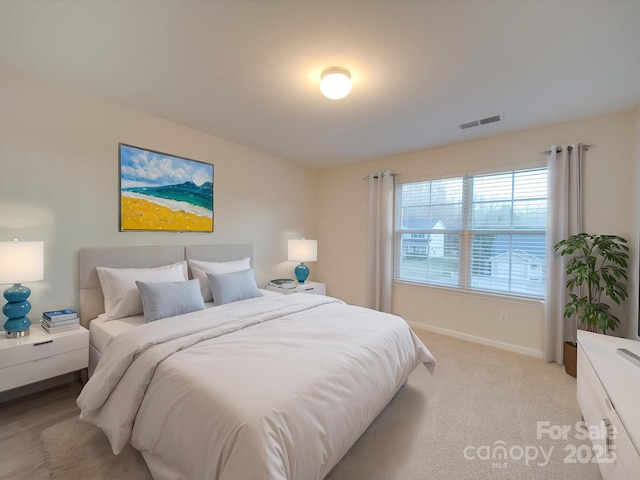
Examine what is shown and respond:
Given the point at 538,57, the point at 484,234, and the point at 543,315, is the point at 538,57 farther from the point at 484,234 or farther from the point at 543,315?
the point at 543,315

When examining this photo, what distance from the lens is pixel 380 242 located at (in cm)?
412

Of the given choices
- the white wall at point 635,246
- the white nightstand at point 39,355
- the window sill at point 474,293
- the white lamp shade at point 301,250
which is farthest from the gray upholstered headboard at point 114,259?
the white wall at point 635,246

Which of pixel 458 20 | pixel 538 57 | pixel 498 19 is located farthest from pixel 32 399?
pixel 538 57

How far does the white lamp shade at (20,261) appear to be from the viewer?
5.99ft

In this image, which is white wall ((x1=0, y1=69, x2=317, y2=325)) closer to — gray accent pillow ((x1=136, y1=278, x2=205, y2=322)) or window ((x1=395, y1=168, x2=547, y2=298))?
gray accent pillow ((x1=136, y1=278, x2=205, y2=322))

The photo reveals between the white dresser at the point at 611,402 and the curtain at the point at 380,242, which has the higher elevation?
the curtain at the point at 380,242

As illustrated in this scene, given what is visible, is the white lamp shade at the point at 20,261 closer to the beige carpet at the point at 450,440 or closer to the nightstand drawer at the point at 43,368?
the nightstand drawer at the point at 43,368

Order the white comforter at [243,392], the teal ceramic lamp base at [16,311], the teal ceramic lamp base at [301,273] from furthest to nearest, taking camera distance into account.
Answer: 1. the teal ceramic lamp base at [301,273]
2. the teal ceramic lamp base at [16,311]
3. the white comforter at [243,392]

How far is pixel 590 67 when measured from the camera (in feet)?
6.39

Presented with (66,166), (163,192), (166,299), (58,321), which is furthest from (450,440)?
(66,166)

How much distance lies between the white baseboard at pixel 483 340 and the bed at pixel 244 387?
5.03 ft

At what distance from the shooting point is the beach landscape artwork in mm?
2703

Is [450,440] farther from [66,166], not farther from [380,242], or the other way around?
[66,166]

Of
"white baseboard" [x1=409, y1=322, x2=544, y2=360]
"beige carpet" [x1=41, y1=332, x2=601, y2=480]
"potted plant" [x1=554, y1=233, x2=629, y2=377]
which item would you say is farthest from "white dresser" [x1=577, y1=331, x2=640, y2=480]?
"white baseboard" [x1=409, y1=322, x2=544, y2=360]
